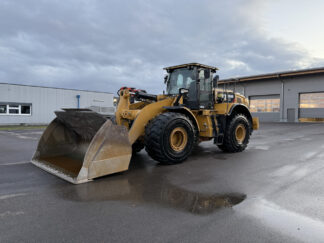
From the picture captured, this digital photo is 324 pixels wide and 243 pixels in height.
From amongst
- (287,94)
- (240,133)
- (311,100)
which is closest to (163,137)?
(240,133)

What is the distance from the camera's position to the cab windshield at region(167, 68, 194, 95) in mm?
6945

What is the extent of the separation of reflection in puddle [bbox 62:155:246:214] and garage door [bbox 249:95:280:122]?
89.1ft

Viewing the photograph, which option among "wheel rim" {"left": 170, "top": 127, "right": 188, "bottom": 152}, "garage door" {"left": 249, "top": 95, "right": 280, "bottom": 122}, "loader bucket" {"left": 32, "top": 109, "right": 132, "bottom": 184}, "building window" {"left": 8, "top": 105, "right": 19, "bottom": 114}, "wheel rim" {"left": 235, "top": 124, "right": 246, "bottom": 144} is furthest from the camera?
"garage door" {"left": 249, "top": 95, "right": 280, "bottom": 122}

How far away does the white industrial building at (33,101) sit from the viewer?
2320 centimetres

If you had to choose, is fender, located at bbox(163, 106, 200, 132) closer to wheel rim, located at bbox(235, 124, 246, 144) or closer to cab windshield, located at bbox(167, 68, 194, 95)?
cab windshield, located at bbox(167, 68, 194, 95)

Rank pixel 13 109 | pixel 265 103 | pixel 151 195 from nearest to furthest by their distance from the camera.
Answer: pixel 151 195 < pixel 13 109 < pixel 265 103

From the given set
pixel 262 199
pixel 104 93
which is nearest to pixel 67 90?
pixel 104 93

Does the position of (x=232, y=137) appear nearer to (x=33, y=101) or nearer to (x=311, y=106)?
(x=311, y=106)

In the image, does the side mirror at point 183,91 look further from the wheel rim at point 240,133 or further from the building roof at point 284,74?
the building roof at point 284,74

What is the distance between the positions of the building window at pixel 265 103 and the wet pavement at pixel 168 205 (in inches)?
978

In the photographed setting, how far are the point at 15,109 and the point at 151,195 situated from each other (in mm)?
25161

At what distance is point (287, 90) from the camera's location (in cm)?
2658

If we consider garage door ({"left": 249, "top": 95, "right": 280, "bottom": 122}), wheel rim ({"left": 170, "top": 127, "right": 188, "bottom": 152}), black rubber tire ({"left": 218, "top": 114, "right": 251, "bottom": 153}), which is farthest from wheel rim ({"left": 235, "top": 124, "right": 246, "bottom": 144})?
garage door ({"left": 249, "top": 95, "right": 280, "bottom": 122})

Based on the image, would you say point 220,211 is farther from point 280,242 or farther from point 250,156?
point 250,156
